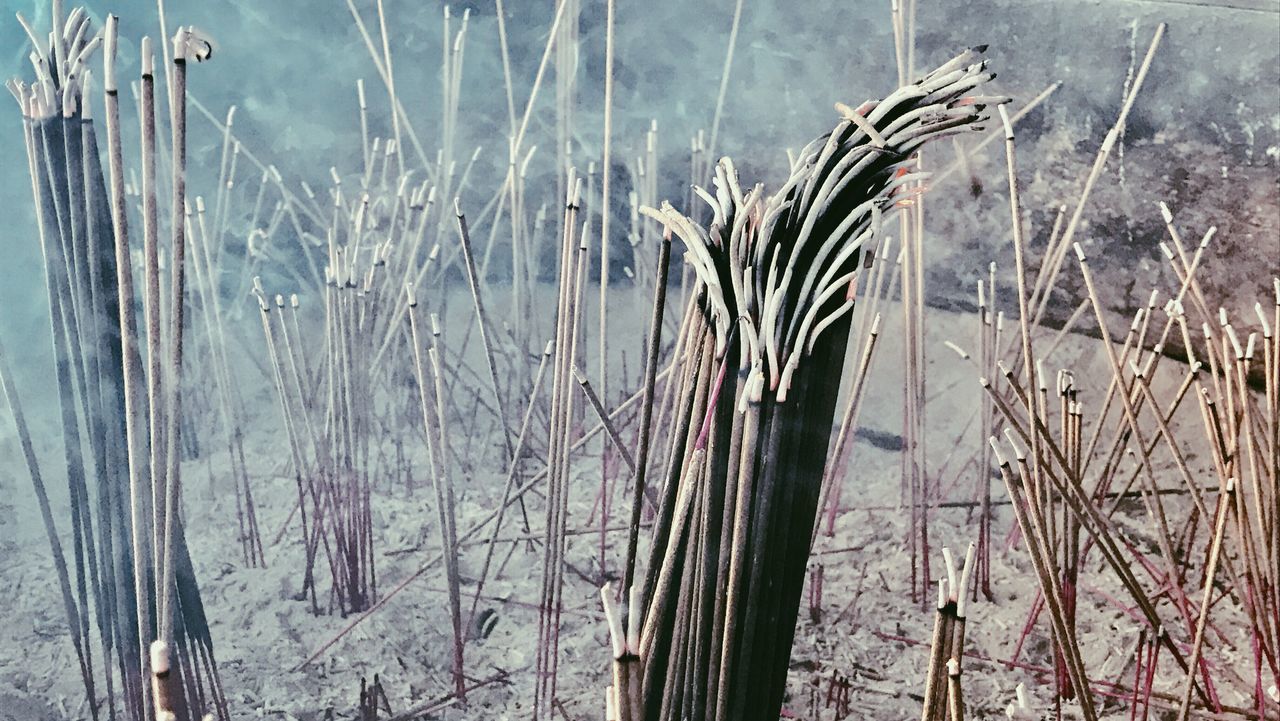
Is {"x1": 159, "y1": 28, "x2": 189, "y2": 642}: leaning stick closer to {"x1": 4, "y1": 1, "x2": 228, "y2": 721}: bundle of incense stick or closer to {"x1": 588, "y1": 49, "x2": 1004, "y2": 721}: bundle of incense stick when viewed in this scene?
{"x1": 4, "y1": 1, "x2": 228, "y2": 721}: bundle of incense stick

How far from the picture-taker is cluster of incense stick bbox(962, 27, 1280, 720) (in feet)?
2.72

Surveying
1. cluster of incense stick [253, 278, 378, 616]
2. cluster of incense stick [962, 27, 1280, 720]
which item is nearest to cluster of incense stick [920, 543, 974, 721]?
cluster of incense stick [962, 27, 1280, 720]

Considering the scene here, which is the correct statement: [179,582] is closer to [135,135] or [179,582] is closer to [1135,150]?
[135,135]

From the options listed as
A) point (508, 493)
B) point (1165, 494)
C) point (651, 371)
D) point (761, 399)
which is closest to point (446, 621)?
point (508, 493)

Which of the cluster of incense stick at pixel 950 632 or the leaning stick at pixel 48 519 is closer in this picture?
the cluster of incense stick at pixel 950 632

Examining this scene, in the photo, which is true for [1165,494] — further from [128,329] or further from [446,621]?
[128,329]

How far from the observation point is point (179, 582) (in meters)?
1.02

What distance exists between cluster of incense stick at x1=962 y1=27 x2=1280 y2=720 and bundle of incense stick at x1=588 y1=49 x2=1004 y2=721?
17cm

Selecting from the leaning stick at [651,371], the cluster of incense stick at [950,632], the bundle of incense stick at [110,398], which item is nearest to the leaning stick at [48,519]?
the bundle of incense stick at [110,398]

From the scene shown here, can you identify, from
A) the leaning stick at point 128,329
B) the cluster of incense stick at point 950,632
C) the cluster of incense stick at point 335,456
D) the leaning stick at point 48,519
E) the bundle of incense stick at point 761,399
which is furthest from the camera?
the cluster of incense stick at point 335,456

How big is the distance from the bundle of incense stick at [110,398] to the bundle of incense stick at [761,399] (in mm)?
447

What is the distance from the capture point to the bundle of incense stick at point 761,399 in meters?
0.68

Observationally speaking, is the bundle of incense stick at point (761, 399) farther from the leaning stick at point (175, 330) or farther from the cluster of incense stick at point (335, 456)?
the cluster of incense stick at point (335, 456)

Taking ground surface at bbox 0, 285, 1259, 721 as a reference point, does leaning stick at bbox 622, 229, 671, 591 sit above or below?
above
